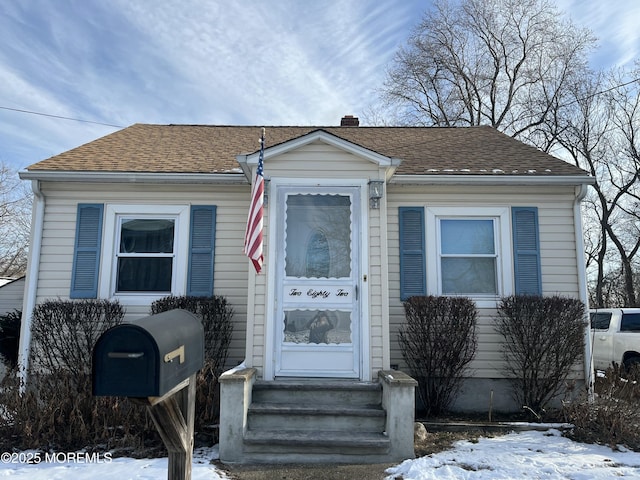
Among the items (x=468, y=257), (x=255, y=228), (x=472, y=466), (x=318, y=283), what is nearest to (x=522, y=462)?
(x=472, y=466)

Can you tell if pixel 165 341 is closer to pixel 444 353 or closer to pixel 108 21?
pixel 444 353

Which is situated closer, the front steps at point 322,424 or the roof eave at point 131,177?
the front steps at point 322,424

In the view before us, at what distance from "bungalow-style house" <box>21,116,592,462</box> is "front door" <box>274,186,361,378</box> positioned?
0.02 metres

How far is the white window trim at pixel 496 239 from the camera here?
6.56m

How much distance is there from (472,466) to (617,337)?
774 cm

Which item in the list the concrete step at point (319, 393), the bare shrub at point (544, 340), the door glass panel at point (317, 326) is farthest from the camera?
the bare shrub at point (544, 340)

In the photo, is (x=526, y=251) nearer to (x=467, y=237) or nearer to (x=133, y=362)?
(x=467, y=237)

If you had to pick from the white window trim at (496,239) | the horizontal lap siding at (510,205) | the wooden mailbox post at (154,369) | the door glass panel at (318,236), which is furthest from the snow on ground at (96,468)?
the white window trim at (496,239)

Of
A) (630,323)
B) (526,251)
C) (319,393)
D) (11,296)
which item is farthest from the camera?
(11,296)

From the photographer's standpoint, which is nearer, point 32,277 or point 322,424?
point 322,424

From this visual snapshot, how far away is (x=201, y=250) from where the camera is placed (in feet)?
21.9

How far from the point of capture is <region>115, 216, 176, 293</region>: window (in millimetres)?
6672

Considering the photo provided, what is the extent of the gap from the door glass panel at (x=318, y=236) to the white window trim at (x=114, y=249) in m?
1.91

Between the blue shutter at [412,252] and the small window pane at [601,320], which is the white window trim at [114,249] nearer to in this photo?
the blue shutter at [412,252]
